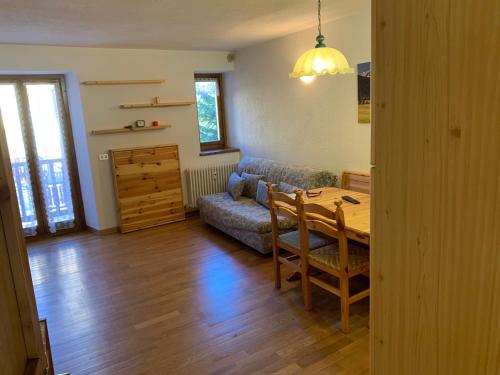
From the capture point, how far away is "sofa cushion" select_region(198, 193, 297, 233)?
3.95 metres

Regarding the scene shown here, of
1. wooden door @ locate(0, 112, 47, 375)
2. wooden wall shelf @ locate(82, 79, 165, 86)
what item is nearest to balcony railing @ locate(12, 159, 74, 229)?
wooden wall shelf @ locate(82, 79, 165, 86)

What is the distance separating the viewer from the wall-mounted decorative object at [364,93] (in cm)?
369

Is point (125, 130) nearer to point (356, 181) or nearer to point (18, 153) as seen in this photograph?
point (18, 153)

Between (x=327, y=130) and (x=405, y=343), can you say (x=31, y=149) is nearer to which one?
(x=327, y=130)

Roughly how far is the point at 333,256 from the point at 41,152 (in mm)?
4123

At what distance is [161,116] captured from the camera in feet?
17.5

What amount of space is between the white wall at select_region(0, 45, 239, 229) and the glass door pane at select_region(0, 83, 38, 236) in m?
0.46

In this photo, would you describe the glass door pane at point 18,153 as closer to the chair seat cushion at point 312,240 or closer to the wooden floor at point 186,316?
the wooden floor at point 186,316

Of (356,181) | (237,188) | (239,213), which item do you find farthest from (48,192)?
(356,181)

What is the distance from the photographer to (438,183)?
86cm

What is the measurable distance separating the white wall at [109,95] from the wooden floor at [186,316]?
3.41 ft

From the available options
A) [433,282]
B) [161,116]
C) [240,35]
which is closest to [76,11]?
[240,35]

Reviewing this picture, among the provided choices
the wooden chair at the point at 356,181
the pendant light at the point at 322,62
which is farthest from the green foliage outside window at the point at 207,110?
the pendant light at the point at 322,62

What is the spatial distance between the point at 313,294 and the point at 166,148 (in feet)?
10.2
